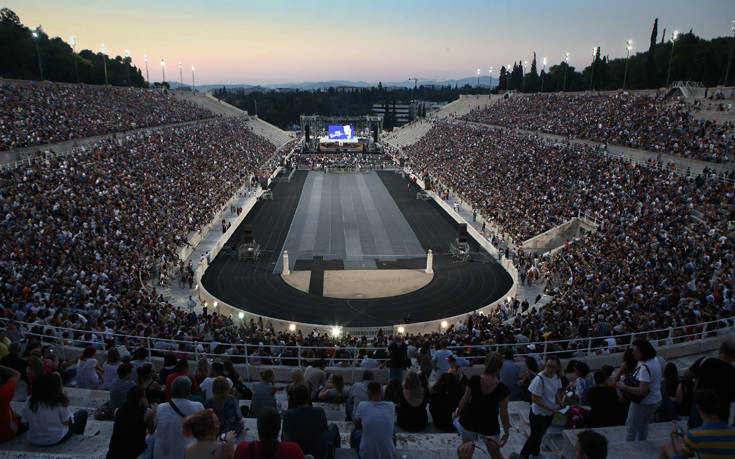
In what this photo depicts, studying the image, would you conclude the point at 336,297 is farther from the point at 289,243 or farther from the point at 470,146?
the point at 470,146

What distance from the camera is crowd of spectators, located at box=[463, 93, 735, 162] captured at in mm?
29203

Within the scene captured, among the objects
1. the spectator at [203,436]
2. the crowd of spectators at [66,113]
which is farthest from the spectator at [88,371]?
the crowd of spectators at [66,113]

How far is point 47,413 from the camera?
5.28 meters

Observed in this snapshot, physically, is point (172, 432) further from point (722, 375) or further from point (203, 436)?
point (722, 375)

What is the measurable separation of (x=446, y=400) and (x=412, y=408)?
0.59m

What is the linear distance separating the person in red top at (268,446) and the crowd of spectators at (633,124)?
3077 centimetres

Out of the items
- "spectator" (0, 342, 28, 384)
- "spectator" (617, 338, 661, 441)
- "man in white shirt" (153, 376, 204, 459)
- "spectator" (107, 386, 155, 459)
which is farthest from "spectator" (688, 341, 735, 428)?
"spectator" (0, 342, 28, 384)

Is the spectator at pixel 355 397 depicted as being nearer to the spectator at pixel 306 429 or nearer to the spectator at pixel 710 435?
the spectator at pixel 306 429

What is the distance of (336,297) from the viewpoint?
23.8 meters

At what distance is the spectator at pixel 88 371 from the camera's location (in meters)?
7.94

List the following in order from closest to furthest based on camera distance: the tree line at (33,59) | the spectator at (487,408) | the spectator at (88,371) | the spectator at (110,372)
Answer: the spectator at (487,408) → the spectator at (110,372) → the spectator at (88,371) → the tree line at (33,59)

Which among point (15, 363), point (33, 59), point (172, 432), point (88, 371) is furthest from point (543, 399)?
point (33, 59)

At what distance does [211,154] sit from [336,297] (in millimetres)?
32585

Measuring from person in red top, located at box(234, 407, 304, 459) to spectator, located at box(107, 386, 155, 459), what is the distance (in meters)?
1.73
